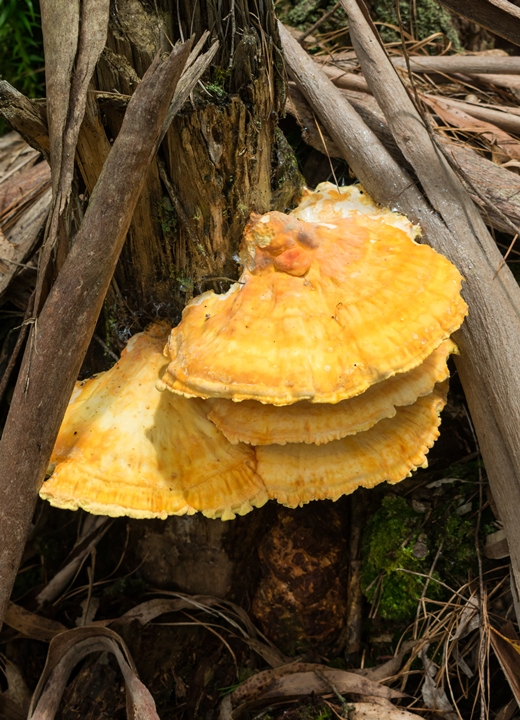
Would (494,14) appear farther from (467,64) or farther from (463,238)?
(467,64)

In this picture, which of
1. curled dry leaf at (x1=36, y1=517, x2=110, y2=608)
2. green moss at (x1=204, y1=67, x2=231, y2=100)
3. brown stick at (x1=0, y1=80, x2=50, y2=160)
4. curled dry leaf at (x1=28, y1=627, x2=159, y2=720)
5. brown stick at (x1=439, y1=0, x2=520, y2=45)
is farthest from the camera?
curled dry leaf at (x1=36, y1=517, x2=110, y2=608)

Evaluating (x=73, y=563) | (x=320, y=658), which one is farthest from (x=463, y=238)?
(x=73, y=563)

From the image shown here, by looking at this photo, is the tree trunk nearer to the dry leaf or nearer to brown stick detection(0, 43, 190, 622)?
brown stick detection(0, 43, 190, 622)

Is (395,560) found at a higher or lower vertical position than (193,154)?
lower

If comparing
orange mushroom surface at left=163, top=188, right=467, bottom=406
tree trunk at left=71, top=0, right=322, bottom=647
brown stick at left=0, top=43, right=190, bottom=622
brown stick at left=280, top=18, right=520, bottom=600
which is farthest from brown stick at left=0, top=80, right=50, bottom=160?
brown stick at left=280, top=18, right=520, bottom=600

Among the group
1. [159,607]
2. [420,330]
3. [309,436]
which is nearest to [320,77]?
[420,330]

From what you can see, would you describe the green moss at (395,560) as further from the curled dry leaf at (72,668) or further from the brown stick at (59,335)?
the brown stick at (59,335)
